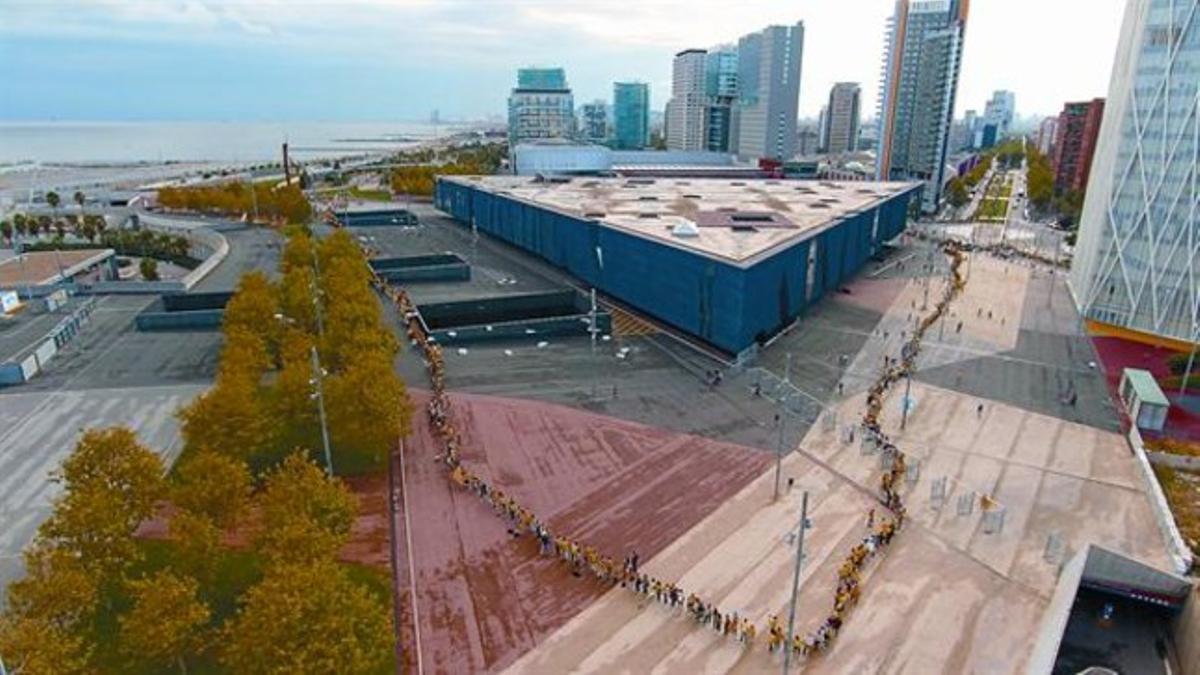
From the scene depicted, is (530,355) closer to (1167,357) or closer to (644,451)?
(644,451)

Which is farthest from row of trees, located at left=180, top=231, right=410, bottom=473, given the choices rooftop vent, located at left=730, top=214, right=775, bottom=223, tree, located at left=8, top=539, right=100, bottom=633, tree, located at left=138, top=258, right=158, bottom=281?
rooftop vent, located at left=730, top=214, right=775, bottom=223

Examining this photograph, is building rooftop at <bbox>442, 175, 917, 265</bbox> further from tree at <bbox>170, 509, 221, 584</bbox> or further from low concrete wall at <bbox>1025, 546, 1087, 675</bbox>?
tree at <bbox>170, 509, 221, 584</bbox>

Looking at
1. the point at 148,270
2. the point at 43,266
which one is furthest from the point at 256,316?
the point at 43,266

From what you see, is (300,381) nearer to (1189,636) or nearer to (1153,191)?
(1189,636)

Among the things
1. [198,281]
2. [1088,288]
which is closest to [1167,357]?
[1088,288]

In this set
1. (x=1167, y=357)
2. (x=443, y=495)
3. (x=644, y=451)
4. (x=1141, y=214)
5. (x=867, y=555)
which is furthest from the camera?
(x=1141, y=214)
